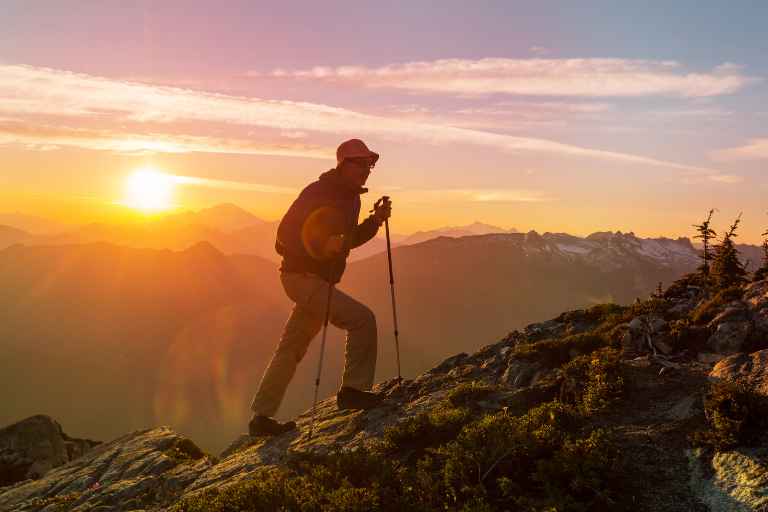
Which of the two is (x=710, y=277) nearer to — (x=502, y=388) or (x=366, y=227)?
(x=502, y=388)

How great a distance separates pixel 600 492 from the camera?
5332 millimetres

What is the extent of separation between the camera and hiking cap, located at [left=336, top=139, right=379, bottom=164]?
395 inches

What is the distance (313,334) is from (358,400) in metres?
1.71

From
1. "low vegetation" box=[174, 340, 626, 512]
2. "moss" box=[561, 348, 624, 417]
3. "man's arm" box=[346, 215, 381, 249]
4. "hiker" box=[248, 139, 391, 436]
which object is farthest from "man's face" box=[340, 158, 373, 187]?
"moss" box=[561, 348, 624, 417]

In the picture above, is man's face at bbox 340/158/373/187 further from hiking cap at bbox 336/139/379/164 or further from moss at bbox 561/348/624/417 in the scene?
moss at bbox 561/348/624/417

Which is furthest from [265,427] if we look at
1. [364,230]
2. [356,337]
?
[364,230]

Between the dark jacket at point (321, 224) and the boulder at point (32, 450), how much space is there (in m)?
12.8

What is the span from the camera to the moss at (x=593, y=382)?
7.92m

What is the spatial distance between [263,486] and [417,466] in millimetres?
2080

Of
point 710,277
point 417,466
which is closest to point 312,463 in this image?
point 417,466

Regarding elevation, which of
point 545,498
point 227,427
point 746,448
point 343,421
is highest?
point 746,448

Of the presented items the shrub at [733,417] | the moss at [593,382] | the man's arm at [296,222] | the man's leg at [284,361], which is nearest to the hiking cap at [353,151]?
the man's arm at [296,222]

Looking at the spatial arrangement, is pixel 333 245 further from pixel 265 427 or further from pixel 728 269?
pixel 728 269

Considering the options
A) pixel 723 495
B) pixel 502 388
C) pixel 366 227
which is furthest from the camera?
pixel 366 227
